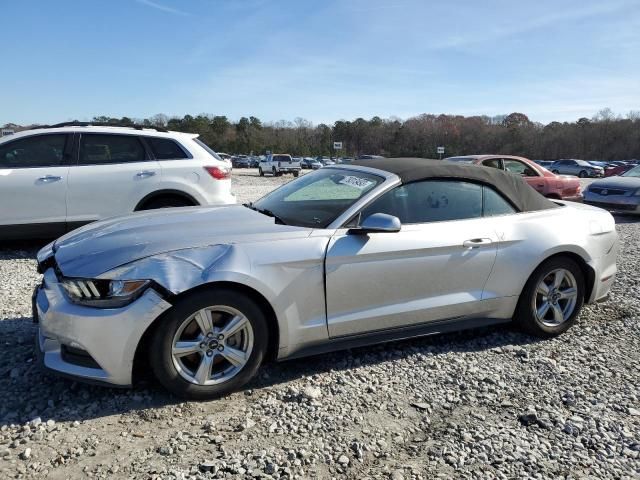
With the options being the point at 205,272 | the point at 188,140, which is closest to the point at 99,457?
the point at 205,272

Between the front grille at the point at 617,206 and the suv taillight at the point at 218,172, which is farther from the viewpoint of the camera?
the front grille at the point at 617,206

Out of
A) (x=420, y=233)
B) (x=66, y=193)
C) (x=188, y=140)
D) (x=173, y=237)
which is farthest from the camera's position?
(x=188, y=140)

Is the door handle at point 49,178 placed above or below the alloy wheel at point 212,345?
above

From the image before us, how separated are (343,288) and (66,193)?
4.81m

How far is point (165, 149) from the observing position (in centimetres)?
709

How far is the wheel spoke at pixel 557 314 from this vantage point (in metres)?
4.24

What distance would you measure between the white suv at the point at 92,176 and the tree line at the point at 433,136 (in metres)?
80.1

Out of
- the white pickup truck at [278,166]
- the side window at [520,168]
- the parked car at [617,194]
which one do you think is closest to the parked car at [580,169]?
the white pickup truck at [278,166]

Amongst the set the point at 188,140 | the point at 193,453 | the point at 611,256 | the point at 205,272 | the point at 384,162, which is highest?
the point at 188,140

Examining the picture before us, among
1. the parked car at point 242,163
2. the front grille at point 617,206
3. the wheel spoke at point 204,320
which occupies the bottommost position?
the front grille at point 617,206

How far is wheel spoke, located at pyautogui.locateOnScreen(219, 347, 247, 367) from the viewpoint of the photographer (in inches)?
122

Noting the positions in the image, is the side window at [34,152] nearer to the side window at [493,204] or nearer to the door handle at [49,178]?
the door handle at [49,178]

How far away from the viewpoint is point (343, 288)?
336 cm

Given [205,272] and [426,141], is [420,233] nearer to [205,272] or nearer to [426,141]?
[205,272]
